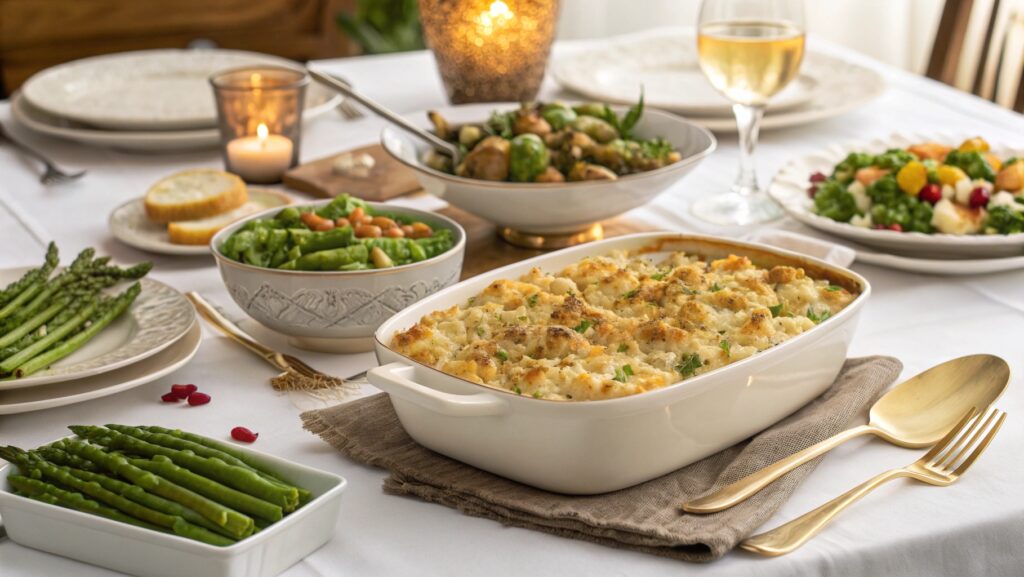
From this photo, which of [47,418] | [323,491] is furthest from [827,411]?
[47,418]

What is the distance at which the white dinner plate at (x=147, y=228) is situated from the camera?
220 centimetres

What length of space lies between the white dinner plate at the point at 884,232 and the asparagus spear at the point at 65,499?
4.64ft

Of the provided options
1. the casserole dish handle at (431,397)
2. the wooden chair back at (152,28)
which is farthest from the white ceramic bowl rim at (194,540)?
the wooden chair back at (152,28)

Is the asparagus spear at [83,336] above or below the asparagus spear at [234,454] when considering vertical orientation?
below

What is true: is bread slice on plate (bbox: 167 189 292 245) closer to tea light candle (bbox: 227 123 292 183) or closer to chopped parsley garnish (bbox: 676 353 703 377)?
tea light candle (bbox: 227 123 292 183)

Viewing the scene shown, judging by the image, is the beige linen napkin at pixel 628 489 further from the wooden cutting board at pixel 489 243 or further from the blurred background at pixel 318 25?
the blurred background at pixel 318 25

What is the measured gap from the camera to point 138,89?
10.3 feet

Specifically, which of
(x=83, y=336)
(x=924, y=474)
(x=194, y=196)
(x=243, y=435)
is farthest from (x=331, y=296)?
(x=924, y=474)

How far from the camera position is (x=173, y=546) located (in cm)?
114

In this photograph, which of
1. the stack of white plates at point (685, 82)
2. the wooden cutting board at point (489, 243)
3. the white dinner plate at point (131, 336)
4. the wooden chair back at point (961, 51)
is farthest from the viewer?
the wooden chair back at point (961, 51)

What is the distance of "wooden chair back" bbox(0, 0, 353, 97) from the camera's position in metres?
5.87

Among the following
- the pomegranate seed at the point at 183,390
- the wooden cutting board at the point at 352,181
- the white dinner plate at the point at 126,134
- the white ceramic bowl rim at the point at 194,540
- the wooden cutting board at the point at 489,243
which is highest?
the white ceramic bowl rim at the point at 194,540

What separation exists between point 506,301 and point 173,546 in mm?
588

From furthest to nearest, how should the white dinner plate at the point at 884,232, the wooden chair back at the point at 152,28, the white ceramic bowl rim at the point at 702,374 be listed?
1. the wooden chair back at the point at 152,28
2. the white dinner plate at the point at 884,232
3. the white ceramic bowl rim at the point at 702,374
